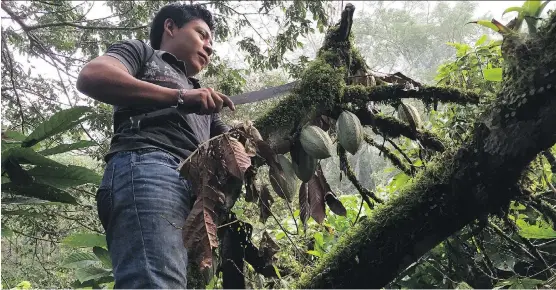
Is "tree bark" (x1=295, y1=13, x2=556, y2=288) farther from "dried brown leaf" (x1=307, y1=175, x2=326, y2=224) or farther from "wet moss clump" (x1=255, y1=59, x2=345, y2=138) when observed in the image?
"wet moss clump" (x1=255, y1=59, x2=345, y2=138)

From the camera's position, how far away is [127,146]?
1237mm

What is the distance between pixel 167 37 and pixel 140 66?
35 cm

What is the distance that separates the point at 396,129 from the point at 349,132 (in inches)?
10.1

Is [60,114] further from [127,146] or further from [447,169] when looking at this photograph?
[447,169]

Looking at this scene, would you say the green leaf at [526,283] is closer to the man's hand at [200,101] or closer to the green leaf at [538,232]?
the green leaf at [538,232]

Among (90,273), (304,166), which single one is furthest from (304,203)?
(90,273)

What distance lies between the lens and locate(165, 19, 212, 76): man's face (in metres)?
1.69

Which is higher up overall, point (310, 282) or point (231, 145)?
point (231, 145)

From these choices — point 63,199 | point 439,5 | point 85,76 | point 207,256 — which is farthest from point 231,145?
point 439,5

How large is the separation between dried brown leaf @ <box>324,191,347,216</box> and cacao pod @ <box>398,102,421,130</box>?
336 mm

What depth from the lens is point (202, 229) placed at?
1035 mm

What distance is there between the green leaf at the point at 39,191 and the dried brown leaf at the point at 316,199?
2.60 feet

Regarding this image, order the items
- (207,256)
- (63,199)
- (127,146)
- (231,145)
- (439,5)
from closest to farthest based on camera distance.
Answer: (207,256) → (231,145) → (127,146) → (63,199) → (439,5)

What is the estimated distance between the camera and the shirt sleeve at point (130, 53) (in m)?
1.32
